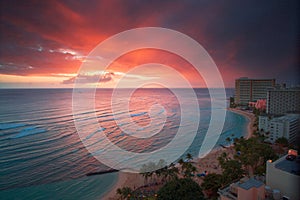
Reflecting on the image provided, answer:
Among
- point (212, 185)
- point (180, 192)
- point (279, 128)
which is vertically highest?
point (279, 128)

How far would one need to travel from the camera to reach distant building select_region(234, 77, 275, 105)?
3084 centimetres

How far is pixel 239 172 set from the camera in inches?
267

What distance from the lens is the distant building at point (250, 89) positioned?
30844mm

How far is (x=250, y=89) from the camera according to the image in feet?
104

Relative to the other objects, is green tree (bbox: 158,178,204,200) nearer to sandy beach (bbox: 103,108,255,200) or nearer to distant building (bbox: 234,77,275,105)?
sandy beach (bbox: 103,108,255,200)

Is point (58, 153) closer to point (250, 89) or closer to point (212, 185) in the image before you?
point (212, 185)

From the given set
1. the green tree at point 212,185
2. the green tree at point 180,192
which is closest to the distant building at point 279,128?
the green tree at point 212,185

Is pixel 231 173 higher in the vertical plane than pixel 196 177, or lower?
higher

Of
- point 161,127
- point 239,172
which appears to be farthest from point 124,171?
point 161,127

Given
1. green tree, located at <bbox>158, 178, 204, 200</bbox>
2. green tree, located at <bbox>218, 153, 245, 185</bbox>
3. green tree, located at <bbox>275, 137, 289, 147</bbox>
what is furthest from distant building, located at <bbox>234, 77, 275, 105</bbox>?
green tree, located at <bbox>158, 178, 204, 200</bbox>

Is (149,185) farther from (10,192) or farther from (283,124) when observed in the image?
(283,124)

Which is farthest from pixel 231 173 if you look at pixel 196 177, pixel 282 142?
pixel 282 142

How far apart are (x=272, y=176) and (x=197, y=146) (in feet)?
29.3

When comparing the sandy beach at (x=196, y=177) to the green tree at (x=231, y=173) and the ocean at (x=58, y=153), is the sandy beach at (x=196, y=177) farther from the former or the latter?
the green tree at (x=231, y=173)
